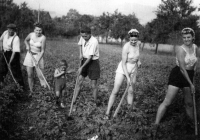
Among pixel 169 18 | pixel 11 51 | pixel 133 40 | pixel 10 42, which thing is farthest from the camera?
pixel 169 18

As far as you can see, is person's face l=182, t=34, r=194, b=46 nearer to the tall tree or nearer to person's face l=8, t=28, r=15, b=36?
person's face l=8, t=28, r=15, b=36

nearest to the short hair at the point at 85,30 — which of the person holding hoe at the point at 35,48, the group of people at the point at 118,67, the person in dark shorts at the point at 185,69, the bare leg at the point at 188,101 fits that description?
the group of people at the point at 118,67

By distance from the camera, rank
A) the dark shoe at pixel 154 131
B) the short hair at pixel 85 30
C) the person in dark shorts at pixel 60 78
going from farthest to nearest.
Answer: the person in dark shorts at pixel 60 78 → the short hair at pixel 85 30 → the dark shoe at pixel 154 131

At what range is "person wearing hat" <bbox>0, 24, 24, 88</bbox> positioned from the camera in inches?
211

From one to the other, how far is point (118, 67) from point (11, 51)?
127 inches

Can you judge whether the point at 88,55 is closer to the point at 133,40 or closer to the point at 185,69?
the point at 133,40

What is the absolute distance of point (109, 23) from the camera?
2226 inches

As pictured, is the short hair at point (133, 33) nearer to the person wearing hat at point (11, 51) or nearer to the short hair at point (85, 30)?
the short hair at point (85, 30)

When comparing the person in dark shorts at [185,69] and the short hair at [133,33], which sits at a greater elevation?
the short hair at [133,33]

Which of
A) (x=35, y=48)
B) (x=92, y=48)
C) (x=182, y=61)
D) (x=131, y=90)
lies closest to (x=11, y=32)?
(x=35, y=48)

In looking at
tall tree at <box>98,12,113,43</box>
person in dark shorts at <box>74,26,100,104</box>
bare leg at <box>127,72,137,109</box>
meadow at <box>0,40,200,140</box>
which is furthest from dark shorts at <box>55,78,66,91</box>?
tall tree at <box>98,12,113,43</box>

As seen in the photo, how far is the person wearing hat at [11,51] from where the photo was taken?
17.6 ft

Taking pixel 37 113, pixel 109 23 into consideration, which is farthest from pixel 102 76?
pixel 109 23

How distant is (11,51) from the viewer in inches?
223
